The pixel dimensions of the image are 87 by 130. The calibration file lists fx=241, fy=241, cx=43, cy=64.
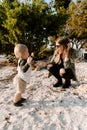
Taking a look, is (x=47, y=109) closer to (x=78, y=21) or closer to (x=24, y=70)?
(x=24, y=70)

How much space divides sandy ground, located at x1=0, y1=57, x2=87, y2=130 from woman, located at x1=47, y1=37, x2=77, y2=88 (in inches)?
15.2

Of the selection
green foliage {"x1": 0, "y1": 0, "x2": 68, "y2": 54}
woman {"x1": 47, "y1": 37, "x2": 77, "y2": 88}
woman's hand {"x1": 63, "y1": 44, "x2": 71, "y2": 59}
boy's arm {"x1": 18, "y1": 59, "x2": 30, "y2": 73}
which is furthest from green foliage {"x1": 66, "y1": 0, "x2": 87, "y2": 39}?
boy's arm {"x1": 18, "y1": 59, "x2": 30, "y2": 73}

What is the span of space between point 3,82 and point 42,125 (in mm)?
3884

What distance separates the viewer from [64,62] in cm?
625

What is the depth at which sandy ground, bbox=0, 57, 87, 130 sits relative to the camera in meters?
4.29

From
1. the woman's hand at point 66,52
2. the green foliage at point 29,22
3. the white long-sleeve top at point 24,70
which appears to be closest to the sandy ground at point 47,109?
the white long-sleeve top at point 24,70

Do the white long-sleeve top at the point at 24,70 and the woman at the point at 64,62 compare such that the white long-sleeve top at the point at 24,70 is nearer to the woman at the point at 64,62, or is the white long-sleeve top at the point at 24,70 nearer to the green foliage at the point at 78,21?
the woman at the point at 64,62

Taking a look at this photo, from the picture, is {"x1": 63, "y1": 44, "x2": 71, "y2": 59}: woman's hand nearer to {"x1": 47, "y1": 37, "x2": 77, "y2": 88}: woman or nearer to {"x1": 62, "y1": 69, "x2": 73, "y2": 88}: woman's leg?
{"x1": 47, "y1": 37, "x2": 77, "y2": 88}: woman

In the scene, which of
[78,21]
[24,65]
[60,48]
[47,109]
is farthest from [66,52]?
[78,21]

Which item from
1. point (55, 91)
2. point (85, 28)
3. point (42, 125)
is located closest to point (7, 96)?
point (55, 91)

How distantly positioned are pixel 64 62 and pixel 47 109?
165 cm

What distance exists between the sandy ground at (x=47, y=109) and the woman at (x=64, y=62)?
1.27ft

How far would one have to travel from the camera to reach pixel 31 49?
12352 millimetres

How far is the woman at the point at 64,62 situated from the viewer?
20.2 ft
